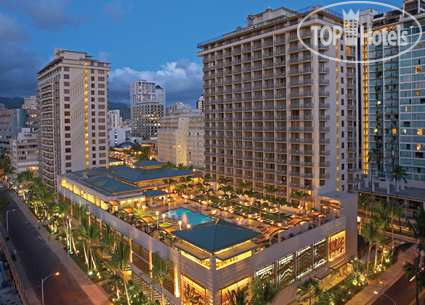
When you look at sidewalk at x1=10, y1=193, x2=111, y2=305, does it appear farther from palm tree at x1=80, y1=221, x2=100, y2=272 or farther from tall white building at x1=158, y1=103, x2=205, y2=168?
tall white building at x1=158, y1=103, x2=205, y2=168

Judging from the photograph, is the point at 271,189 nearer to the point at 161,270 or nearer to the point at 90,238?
the point at 90,238

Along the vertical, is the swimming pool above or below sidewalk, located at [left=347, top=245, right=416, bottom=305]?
above

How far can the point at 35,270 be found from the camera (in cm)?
5203

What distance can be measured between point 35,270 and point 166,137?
368 feet

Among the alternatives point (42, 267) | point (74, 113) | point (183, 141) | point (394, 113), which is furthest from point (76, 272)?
point (183, 141)

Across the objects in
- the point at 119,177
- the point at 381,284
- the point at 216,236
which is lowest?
the point at 381,284

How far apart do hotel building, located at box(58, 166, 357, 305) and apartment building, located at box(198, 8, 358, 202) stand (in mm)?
12310

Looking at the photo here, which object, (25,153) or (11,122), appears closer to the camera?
(25,153)

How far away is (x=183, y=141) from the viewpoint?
503ft

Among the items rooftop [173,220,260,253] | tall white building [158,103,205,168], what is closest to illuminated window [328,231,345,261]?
rooftop [173,220,260,253]

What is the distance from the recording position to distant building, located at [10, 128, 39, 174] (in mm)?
133000

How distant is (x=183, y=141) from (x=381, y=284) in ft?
382

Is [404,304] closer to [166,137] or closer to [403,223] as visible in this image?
[403,223]

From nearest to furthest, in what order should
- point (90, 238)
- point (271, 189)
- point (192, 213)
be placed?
point (90, 238) → point (192, 213) → point (271, 189)
